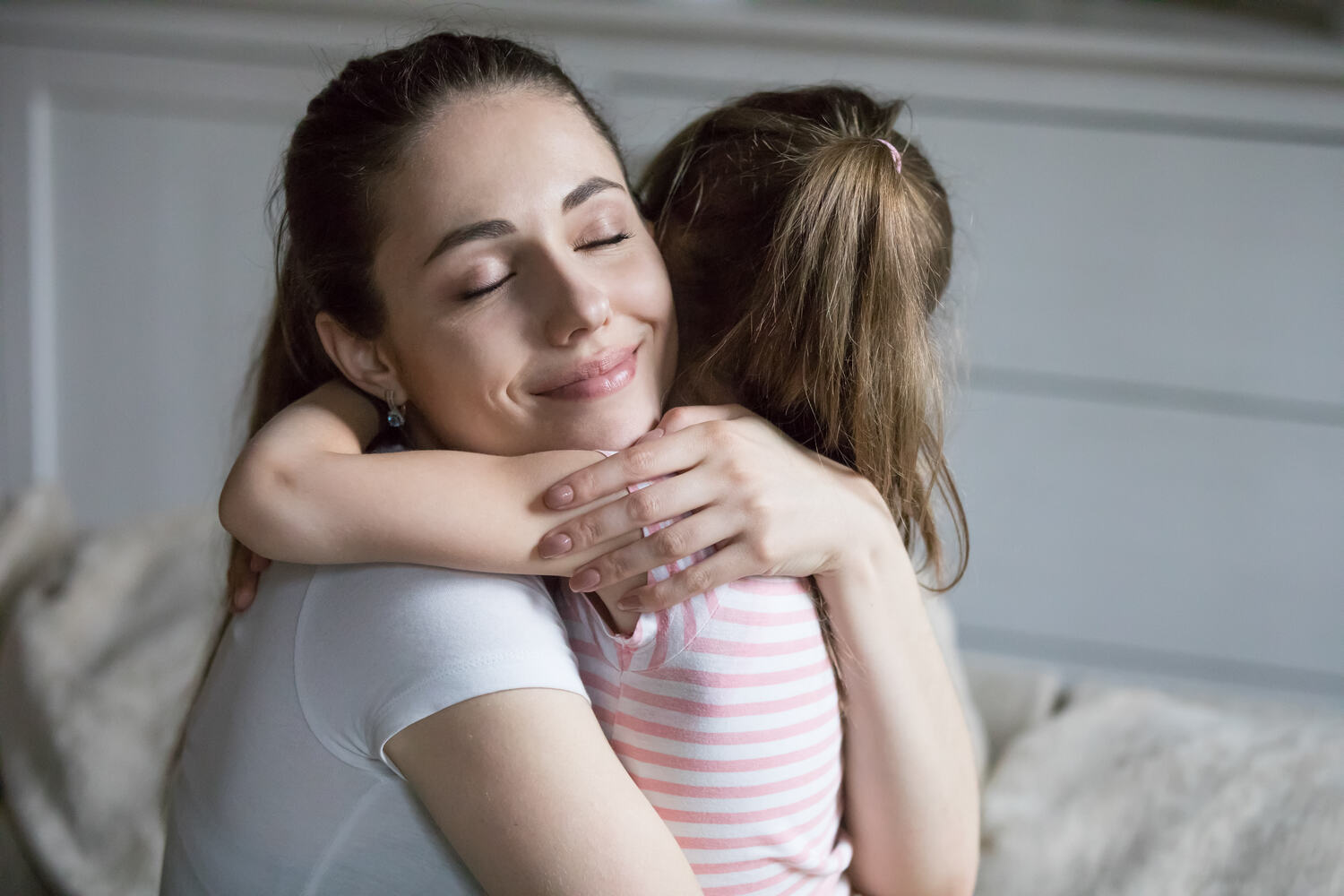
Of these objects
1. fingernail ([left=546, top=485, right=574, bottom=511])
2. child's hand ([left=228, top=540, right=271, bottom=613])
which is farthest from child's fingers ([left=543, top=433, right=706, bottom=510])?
child's hand ([left=228, top=540, right=271, bottom=613])

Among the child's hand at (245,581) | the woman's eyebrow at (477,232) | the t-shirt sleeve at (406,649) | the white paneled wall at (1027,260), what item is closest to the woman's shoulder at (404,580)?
the t-shirt sleeve at (406,649)

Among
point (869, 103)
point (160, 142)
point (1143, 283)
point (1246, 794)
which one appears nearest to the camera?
point (869, 103)

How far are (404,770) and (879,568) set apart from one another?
383 mm

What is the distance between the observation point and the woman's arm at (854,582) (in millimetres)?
774

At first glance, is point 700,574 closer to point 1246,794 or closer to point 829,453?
point 829,453

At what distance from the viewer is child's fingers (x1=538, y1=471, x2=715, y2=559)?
754 millimetres

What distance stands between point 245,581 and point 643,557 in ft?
1.12

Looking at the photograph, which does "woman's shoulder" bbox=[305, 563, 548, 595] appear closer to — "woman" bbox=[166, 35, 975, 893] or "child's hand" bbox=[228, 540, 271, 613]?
"woman" bbox=[166, 35, 975, 893]

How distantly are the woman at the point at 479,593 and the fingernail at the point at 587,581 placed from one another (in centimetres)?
3

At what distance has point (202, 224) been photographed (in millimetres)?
2443

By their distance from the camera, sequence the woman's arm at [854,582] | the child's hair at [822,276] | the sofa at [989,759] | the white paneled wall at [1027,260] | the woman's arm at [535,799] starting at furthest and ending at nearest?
the white paneled wall at [1027,260] → the sofa at [989,759] → the child's hair at [822,276] → the woman's arm at [854,582] → the woman's arm at [535,799]

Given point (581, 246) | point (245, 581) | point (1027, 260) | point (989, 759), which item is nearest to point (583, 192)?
point (581, 246)

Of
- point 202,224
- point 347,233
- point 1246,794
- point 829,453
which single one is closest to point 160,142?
point 202,224

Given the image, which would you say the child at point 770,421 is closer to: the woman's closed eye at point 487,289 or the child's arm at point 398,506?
the child's arm at point 398,506
